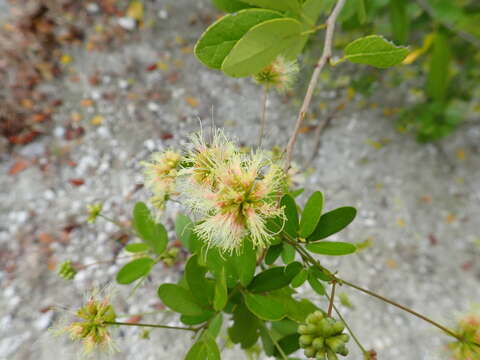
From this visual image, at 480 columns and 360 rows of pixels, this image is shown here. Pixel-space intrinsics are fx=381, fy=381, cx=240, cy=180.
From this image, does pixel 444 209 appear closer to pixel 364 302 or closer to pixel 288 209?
pixel 364 302

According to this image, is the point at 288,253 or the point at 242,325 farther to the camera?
the point at 242,325

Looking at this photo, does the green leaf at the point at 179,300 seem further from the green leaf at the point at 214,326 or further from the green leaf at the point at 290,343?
the green leaf at the point at 290,343

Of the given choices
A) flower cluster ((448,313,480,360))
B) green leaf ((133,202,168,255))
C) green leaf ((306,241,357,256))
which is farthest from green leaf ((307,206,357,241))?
green leaf ((133,202,168,255))

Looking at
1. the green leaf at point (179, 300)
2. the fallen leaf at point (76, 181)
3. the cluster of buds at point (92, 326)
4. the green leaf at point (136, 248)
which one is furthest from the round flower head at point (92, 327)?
the fallen leaf at point (76, 181)

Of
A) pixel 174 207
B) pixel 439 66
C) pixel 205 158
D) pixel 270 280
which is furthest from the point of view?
pixel 439 66

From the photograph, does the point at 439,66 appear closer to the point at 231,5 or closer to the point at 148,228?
the point at 231,5

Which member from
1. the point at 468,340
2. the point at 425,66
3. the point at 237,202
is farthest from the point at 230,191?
the point at 425,66
